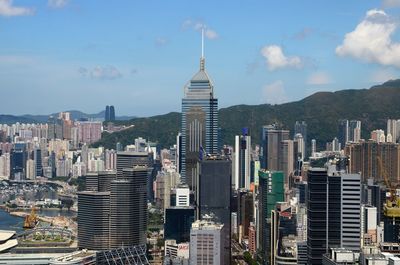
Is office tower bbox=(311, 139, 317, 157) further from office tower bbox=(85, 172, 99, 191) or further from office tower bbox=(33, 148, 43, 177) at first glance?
office tower bbox=(33, 148, 43, 177)

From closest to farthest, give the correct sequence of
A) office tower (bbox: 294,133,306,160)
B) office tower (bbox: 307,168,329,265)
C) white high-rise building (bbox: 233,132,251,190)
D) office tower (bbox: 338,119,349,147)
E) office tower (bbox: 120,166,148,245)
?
office tower (bbox: 307,168,329,265)
office tower (bbox: 120,166,148,245)
white high-rise building (bbox: 233,132,251,190)
office tower (bbox: 294,133,306,160)
office tower (bbox: 338,119,349,147)

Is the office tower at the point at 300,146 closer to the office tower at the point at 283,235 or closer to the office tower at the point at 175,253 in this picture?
the office tower at the point at 283,235

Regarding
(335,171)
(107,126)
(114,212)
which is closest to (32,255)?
(114,212)

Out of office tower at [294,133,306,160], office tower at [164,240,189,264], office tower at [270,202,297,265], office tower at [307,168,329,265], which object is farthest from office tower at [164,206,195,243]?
office tower at [294,133,306,160]

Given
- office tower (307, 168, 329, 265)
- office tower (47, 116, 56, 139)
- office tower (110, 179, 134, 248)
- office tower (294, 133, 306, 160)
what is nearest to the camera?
office tower (307, 168, 329, 265)

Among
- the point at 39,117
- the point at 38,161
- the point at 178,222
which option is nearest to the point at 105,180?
the point at 178,222

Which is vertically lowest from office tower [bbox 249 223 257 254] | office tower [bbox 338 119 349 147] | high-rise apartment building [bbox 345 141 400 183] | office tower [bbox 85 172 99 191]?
office tower [bbox 249 223 257 254]

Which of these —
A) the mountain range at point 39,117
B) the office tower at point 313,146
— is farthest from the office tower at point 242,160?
the mountain range at point 39,117
